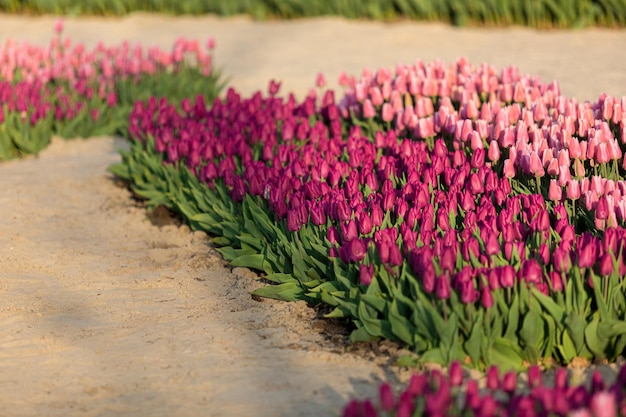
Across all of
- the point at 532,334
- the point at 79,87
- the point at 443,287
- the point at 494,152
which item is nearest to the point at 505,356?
the point at 532,334

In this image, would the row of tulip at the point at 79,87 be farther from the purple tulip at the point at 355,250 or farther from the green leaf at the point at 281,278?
the purple tulip at the point at 355,250

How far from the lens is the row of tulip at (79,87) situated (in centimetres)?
746

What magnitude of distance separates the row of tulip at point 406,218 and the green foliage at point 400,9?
401cm

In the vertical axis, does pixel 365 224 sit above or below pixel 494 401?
above

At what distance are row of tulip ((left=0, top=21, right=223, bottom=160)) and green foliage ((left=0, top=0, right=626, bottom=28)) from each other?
2927 mm

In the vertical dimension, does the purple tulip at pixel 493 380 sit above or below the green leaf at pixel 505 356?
above

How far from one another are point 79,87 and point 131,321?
4.27 metres

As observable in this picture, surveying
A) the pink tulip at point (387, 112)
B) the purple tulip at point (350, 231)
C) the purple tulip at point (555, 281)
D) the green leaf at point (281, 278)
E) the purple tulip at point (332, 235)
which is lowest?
the green leaf at point (281, 278)

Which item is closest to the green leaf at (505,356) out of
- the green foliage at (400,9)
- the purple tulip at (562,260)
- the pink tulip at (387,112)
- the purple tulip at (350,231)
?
the purple tulip at (562,260)

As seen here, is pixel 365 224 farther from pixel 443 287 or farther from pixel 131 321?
pixel 131 321

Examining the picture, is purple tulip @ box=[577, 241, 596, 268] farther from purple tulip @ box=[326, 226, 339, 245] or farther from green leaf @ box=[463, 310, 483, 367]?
purple tulip @ box=[326, 226, 339, 245]

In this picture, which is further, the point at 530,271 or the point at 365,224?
the point at 365,224

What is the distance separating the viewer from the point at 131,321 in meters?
4.32

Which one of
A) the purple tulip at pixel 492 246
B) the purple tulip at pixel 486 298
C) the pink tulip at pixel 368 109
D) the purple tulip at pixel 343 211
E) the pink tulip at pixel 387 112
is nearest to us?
the purple tulip at pixel 486 298
